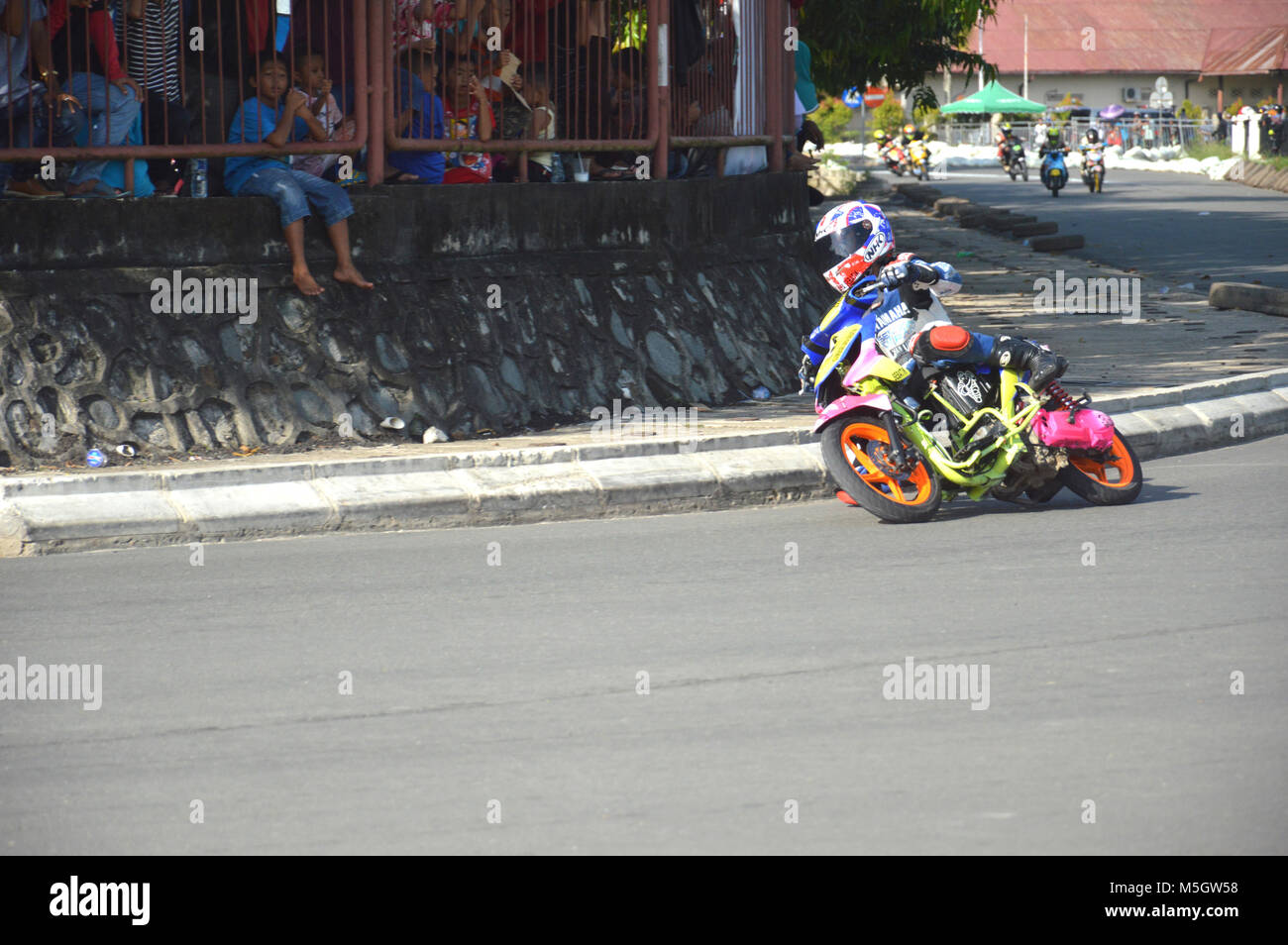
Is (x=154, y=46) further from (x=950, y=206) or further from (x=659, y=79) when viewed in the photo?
(x=950, y=206)

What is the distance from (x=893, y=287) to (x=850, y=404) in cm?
68

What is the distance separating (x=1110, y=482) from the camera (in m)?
8.77

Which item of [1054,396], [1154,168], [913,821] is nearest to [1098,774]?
[913,821]

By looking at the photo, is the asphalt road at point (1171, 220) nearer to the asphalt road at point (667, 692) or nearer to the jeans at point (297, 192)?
the jeans at point (297, 192)

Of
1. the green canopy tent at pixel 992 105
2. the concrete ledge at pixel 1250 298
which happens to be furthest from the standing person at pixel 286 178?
the green canopy tent at pixel 992 105

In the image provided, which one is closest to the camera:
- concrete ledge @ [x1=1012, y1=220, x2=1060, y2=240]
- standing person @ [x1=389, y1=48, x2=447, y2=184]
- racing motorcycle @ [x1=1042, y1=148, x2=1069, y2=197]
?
standing person @ [x1=389, y1=48, x2=447, y2=184]

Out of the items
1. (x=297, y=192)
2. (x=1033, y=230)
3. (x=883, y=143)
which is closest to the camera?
(x=297, y=192)

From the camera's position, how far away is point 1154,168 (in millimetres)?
52312

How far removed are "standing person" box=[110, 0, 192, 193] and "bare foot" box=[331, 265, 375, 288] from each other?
42.0 inches

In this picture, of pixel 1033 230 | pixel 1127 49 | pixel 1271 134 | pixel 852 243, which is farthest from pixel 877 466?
pixel 1127 49

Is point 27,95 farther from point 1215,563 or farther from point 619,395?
point 1215,563

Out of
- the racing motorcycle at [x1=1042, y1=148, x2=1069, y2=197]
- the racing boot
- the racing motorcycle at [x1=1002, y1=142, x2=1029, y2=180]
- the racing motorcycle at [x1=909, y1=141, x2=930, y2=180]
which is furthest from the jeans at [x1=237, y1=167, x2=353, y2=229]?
the racing motorcycle at [x1=909, y1=141, x2=930, y2=180]

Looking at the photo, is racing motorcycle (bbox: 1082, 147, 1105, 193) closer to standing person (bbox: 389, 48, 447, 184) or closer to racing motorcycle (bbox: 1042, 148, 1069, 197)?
racing motorcycle (bbox: 1042, 148, 1069, 197)

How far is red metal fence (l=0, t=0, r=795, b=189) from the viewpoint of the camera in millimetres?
9641
